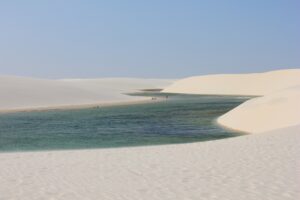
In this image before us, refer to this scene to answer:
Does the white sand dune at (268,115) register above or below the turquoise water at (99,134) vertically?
above

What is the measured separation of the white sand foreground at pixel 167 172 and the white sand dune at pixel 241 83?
3286 inches

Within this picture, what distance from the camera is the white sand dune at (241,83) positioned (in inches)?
4097

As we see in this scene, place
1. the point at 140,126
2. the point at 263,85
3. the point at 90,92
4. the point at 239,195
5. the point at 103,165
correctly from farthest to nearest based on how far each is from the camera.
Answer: the point at 263,85 < the point at 90,92 < the point at 140,126 < the point at 103,165 < the point at 239,195

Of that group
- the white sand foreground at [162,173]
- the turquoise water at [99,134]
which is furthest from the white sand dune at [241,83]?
the white sand foreground at [162,173]

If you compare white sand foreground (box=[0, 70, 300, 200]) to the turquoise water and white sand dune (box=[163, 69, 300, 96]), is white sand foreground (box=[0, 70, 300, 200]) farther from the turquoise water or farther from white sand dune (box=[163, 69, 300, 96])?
white sand dune (box=[163, 69, 300, 96])

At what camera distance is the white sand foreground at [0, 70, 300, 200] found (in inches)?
343

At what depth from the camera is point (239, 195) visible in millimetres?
8312

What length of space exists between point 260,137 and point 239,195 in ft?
27.6

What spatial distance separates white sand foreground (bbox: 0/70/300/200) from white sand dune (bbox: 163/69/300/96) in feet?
274

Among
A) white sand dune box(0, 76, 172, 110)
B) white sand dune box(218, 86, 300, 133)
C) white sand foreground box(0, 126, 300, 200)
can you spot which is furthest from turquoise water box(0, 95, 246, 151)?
white sand dune box(0, 76, 172, 110)

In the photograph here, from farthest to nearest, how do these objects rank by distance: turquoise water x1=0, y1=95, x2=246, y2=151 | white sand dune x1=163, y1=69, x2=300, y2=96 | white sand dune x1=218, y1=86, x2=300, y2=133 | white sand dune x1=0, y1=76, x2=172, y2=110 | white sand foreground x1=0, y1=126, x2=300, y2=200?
white sand dune x1=163, y1=69, x2=300, y2=96 < white sand dune x1=0, y1=76, x2=172, y2=110 < white sand dune x1=218, y1=86, x2=300, y2=133 < turquoise water x1=0, y1=95, x2=246, y2=151 < white sand foreground x1=0, y1=126, x2=300, y2=200

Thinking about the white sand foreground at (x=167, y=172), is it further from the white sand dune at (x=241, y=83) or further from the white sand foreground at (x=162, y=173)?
the white sand dune at (x=241, y=83)

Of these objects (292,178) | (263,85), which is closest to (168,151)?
(292,178)

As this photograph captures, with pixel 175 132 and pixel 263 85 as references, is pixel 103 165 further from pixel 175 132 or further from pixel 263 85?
pixel 263 85
